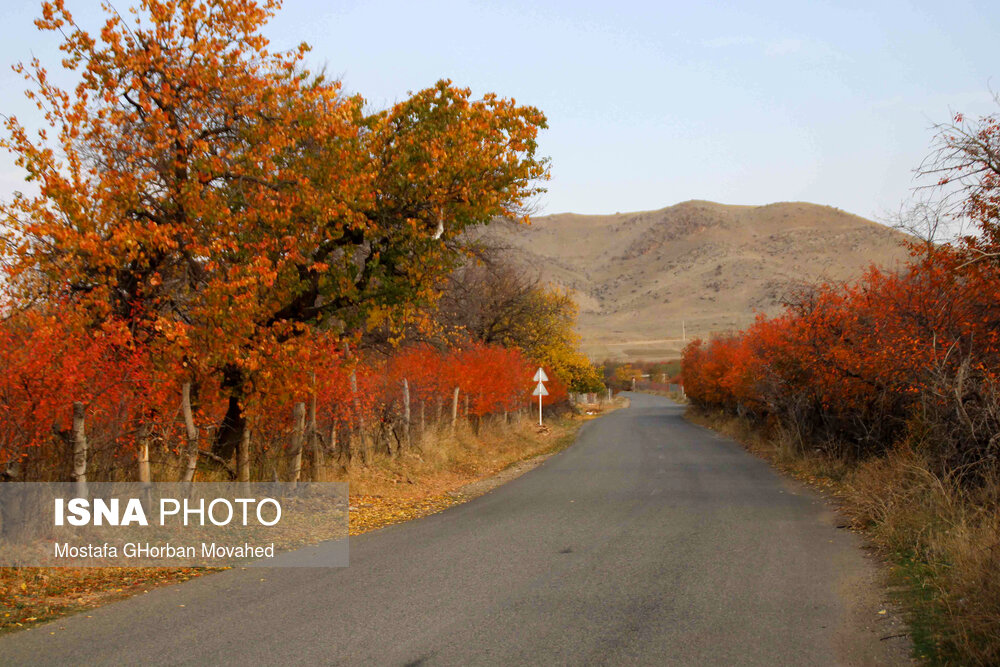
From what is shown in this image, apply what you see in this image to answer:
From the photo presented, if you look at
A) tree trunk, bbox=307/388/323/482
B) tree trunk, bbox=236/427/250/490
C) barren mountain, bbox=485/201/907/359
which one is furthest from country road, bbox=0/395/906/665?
barren mountain, bbox=485/201/907/359

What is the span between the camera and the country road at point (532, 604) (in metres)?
6.06

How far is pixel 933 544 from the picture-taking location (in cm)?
866

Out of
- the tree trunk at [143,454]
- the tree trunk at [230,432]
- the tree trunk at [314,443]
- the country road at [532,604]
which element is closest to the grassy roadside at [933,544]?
the country road at [532,604]

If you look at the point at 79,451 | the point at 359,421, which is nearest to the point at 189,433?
the point at 79,451

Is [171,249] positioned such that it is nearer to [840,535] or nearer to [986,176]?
[840,535]

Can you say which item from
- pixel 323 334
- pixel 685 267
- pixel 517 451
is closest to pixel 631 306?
pixel 685 267

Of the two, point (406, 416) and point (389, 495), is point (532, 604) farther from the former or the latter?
point (406, 416)

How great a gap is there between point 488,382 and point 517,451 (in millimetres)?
2630

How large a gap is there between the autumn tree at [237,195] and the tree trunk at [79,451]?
125 cm

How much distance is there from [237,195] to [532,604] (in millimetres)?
7665

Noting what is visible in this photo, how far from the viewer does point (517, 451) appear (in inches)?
1103

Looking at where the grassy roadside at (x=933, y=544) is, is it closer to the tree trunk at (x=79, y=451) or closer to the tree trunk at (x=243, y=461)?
the tree trunk at (x=79, y=451)

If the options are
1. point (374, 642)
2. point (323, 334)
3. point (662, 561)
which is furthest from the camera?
point (323, 334)

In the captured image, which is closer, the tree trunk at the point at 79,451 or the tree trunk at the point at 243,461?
the tree trunk at the point at 79,451
